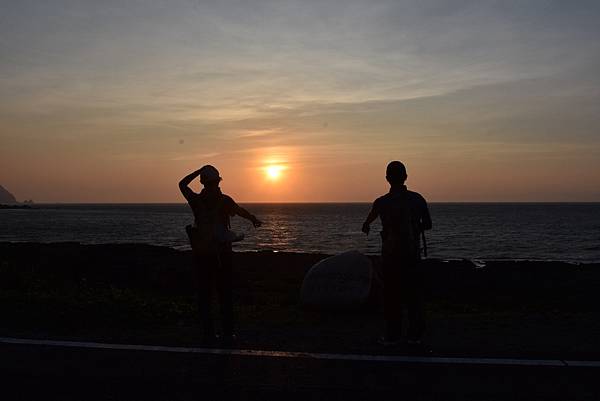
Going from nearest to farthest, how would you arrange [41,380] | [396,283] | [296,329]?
[41,380] < [396,283] < [296,329]

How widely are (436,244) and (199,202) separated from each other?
165ft

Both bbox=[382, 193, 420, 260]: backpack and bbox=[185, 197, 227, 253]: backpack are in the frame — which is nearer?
bbox=[382, 193, 420, 260]: backpack

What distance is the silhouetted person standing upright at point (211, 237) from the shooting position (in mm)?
6691

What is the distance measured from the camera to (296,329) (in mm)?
7324

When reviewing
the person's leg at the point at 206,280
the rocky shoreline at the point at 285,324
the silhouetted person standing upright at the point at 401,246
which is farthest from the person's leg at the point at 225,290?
the silhouetted person standing upright at the point at 401,246

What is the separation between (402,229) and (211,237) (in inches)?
84.0

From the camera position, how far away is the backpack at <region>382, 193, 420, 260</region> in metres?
6.43

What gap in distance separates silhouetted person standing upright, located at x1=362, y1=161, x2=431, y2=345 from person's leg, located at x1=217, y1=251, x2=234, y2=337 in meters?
1.64

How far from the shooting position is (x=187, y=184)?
6.85 meters

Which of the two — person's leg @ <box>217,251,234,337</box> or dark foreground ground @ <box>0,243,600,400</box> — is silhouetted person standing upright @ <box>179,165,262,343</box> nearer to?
person's leg @ <box>217,251,234,337</box>

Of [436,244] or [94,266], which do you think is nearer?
[94,266]

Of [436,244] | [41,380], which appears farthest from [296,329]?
[436,244]

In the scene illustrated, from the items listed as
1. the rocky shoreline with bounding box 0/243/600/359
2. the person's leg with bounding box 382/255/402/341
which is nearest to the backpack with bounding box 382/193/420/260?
the person's leg with bounding box 382/255/402/341

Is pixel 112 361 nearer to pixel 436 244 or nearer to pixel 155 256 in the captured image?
pixel 155 256
